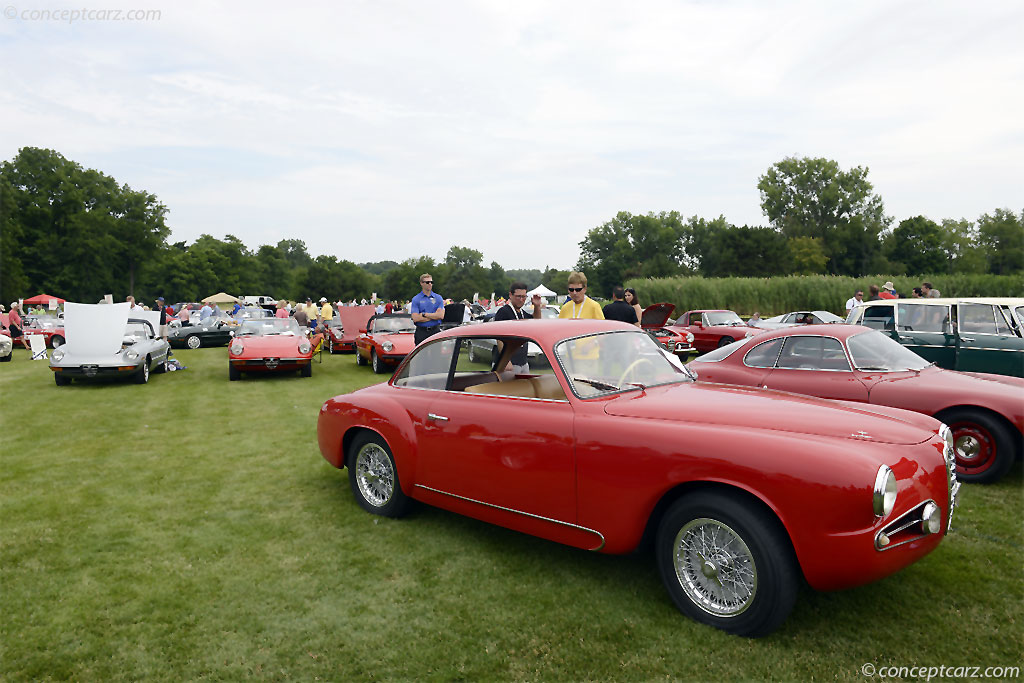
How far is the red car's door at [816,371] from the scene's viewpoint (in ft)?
Result: 19.2

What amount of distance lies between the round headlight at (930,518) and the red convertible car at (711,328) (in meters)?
14.6

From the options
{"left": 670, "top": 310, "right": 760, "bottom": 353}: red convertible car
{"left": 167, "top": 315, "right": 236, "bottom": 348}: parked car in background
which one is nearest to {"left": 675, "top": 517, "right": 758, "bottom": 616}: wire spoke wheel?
{"left": 670, "top": 310, "right": 760, "bottom": 353}: red convertible car

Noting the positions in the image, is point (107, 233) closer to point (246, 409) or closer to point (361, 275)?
point (361, 275)

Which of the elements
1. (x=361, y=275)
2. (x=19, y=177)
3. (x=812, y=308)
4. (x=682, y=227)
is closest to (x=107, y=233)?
(x=19, y=177)

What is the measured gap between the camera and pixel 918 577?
3.68 meters

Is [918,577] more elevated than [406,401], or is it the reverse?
[406,401]

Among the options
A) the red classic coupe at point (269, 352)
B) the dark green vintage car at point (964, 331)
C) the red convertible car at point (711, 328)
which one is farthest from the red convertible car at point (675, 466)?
the red convertible car at point (711, 328)

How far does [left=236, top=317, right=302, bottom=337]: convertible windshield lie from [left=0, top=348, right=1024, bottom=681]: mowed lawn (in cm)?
834

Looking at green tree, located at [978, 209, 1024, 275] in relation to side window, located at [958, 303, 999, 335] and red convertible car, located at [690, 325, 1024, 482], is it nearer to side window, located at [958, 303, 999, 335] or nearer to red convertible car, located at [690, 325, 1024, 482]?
side window, located at [958, 303, 999, 335]

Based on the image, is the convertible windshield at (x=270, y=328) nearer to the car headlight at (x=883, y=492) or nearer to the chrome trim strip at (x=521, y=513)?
the chrome trim strip at (x=521, y=513)

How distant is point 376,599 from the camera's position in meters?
3.61

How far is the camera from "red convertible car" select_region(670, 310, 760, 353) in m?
17.5

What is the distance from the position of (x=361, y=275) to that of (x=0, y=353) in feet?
327

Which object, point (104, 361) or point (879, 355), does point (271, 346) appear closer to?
point (104, 361)
